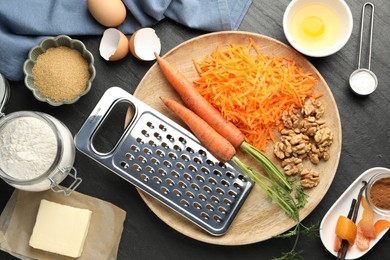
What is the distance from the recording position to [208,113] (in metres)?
1.84

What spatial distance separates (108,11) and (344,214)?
42.8 inches

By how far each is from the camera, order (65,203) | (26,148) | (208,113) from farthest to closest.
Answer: (65,203)
(208,113)
(26,148)

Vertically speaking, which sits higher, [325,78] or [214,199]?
[325,78]

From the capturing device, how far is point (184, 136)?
1857 millimetres

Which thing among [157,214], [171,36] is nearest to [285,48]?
[171,36]

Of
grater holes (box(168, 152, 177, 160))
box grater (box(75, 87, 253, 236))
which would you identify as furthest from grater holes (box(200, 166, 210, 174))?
grater holes (box(168, 152, 177, 160))

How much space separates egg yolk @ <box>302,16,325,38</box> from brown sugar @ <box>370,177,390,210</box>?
1.82ft

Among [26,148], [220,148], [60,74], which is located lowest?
[26,148]

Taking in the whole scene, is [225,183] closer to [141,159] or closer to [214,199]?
[214,199]

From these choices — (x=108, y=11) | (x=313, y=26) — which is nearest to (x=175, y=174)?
(x=108, y=11)

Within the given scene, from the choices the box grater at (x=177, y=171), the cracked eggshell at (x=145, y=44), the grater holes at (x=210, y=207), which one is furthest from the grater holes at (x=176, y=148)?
the cracked eggshell at (x=145, y=44)

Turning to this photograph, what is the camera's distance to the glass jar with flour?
68.1 inches

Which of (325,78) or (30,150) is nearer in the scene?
(30,150)

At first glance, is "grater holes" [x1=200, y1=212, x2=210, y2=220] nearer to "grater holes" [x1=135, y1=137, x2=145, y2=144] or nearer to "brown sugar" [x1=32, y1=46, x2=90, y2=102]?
"grater holes" [x1=135, y1=137, x2=145, y2=144]
